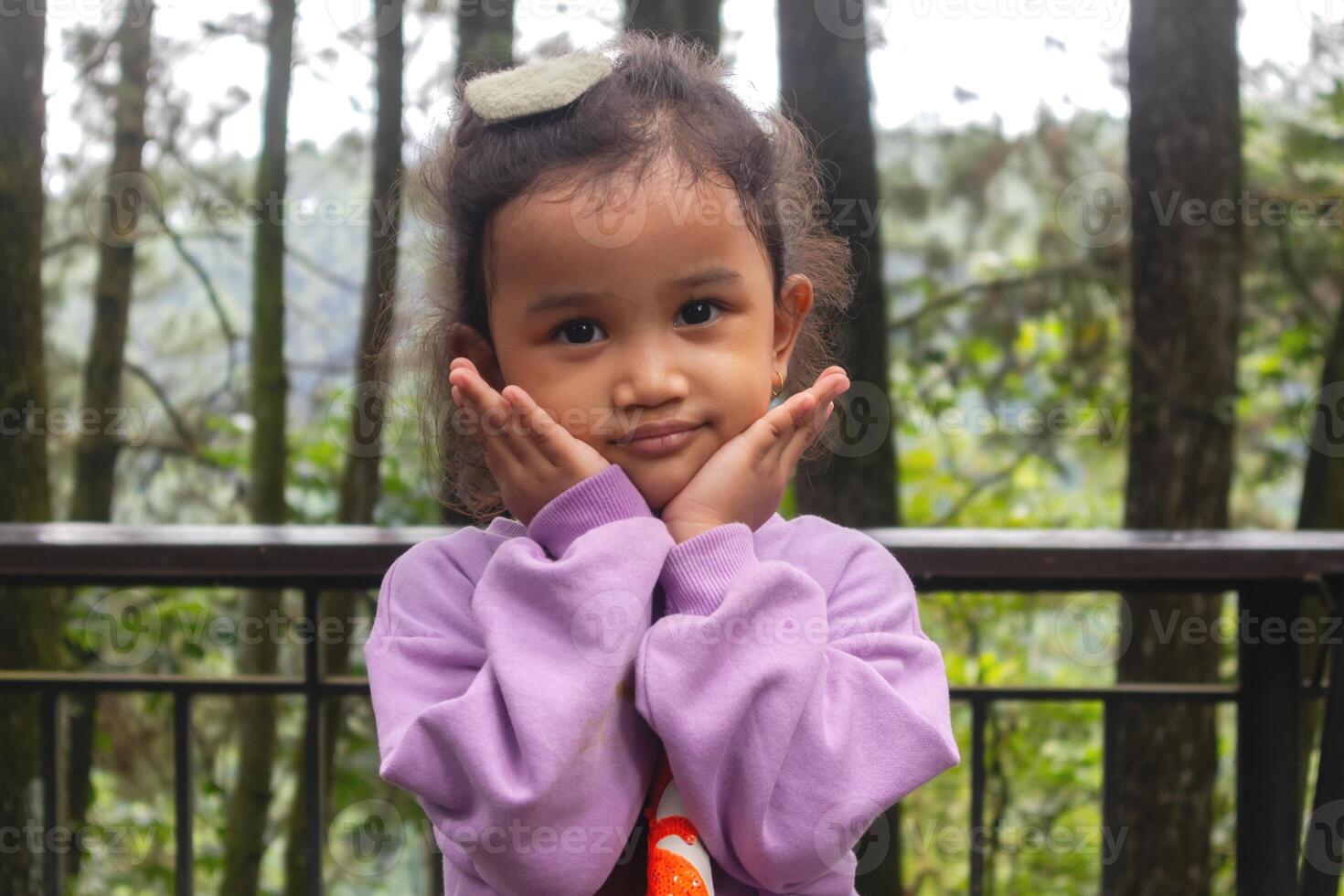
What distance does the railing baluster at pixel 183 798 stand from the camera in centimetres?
237

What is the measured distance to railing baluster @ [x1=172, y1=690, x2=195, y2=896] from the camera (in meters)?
2.37

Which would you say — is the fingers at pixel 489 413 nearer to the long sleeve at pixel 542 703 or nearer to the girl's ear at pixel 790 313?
the long sleeve at pixel 542 703

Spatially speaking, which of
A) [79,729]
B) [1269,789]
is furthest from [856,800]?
[79,729]

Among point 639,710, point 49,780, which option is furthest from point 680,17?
point 639,710

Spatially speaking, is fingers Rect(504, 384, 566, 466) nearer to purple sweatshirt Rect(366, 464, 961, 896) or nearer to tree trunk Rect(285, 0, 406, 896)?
purple sweatshirt Rect(366, 464, 961, 896)

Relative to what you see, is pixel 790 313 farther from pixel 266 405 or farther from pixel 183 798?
pixel 266 405

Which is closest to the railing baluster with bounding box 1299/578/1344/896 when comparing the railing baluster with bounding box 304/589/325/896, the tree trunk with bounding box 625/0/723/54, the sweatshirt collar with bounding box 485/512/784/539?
the sweatshirt collar with bounding box 485/512/784/539

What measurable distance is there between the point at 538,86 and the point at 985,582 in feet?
4.00

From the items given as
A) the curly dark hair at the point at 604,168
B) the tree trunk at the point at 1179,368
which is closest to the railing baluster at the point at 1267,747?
the curly dark hair at the point at 604,168

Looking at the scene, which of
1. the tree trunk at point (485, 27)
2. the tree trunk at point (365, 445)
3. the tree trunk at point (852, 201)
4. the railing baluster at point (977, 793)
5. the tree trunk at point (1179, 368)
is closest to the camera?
the railing baluster at point (977, 793)

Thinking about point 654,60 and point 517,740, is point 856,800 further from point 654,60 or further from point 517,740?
point 654,60

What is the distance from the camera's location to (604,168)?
1.39m

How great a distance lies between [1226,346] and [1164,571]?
253 cm

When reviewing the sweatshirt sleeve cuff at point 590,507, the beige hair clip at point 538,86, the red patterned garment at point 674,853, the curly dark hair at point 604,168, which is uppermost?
the beige hair clip at point 538,86
